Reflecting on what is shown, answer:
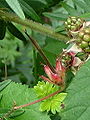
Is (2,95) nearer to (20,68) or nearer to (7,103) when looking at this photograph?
(7,103)

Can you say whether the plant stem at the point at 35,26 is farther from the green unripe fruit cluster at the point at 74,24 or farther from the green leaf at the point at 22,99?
the green leaf at the point at 22,99

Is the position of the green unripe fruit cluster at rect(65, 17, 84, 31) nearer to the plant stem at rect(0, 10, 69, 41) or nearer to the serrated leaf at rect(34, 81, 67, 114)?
the plant stem at rect(0, 10, 69, 41)

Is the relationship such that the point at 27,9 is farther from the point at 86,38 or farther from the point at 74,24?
the point at 86,38

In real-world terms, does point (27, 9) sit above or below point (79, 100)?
above

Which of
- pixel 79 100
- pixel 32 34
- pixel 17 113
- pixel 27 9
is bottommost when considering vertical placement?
pixel 17 113

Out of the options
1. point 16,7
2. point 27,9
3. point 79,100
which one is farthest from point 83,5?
→ point 79,100

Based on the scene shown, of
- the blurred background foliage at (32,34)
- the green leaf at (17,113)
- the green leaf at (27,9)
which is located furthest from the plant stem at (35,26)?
the green leaf at (17,113)

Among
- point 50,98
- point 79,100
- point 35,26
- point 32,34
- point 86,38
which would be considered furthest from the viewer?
point 32,34
